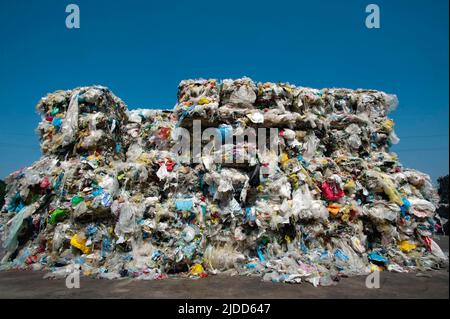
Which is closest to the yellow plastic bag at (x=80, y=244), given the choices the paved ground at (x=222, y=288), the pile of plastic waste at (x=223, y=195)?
the pile of plastic waste at (x=223, y=195)

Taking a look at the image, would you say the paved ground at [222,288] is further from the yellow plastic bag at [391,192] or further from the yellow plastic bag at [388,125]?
the yellow plastic bag at [388,125]

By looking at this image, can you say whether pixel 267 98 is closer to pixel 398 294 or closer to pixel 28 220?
pixel 398 294

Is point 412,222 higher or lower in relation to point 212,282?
higher

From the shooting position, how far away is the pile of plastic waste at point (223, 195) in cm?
471

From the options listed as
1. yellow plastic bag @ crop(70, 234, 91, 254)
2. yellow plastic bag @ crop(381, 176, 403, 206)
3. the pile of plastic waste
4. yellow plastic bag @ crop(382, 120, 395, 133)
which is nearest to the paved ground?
the pile of plastic waste

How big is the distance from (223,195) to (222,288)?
1559 millimetres

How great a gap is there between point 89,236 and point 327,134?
14.2 feet

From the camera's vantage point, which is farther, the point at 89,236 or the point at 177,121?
the point at 177,121

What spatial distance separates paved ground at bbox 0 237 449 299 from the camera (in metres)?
3.56

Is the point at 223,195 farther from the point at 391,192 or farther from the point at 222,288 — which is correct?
the point at 391,192

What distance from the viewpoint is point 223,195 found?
5.07m

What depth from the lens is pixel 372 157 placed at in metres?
6.23

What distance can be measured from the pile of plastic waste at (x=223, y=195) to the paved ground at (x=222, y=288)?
27 cm
